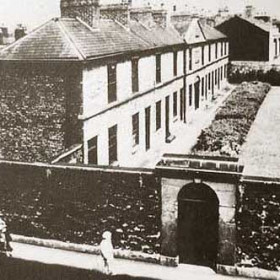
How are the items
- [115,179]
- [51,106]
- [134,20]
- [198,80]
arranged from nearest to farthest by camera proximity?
[115,179]
[51,106]
[134,20]
[198,80]

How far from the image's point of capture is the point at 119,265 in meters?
8.91

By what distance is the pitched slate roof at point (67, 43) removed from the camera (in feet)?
38.4

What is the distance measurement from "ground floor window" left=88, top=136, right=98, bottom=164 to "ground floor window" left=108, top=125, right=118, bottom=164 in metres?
1.03

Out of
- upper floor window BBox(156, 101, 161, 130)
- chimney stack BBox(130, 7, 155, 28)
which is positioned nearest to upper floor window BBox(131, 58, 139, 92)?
upper floor window BBox(156, 101, 161, 130)

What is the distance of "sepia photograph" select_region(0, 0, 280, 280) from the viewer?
8312 millimetres

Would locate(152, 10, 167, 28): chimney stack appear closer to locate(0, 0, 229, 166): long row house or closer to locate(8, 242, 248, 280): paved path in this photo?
locate(0, 0, 229, 166): long row house

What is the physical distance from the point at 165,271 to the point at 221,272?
1.06 meters

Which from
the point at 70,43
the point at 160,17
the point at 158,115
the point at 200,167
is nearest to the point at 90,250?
the point at 200,167

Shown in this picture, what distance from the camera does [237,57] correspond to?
3484cm

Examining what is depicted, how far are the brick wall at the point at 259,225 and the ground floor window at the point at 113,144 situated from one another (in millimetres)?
6221

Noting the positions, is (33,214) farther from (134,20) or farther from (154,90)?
(134,20)

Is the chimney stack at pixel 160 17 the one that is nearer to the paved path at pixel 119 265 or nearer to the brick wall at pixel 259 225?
the paved path at pixel 119 265

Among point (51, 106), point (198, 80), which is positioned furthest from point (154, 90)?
point (198, 80)

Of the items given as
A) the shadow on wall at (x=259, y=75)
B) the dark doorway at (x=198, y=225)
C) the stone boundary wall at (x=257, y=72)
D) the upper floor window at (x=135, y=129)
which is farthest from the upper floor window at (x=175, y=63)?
the shadow on wall at (x=259, y=75)
